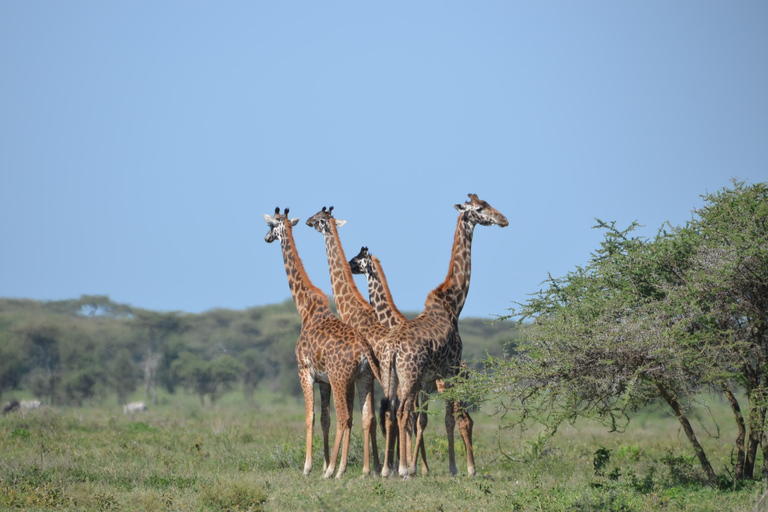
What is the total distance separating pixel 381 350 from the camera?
12250mm

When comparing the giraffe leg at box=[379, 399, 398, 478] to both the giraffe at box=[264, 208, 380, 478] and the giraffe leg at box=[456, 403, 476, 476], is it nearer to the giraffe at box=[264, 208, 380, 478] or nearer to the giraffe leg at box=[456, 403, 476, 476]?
the giraffe at box=[264, 208, 380, 478]

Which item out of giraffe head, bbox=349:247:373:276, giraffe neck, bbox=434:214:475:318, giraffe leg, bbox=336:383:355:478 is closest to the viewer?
giraffe leg, bbox=336:383:355:478

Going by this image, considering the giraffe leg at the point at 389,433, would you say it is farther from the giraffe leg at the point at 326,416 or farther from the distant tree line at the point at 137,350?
the distant tree line at the point at 137,350

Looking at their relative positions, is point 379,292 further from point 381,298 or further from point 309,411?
point 309,411

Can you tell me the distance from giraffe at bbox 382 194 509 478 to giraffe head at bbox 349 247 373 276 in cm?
152

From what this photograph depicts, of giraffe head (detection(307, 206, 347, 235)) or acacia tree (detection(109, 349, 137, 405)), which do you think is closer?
giraffe head (detection(307, 206, 347, 235))

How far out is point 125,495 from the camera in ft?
34.8

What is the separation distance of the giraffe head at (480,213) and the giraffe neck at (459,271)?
4.3 inches

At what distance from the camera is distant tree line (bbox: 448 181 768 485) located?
1029cm

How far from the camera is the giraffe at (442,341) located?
39.6 feet

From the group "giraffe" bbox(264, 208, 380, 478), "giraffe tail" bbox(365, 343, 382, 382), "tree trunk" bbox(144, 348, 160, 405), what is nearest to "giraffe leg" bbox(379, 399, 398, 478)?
"giraffe" bbox(264, 208, 380, 478)

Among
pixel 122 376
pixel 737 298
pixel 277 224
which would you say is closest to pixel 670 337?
pixel 737 298

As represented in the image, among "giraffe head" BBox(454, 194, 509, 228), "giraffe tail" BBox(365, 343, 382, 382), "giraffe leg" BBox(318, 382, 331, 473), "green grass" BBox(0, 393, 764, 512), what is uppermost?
"giraffe head" BBox(454, 194, 509, 228)

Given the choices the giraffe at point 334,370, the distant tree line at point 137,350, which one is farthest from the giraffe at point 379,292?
the distant tree line at point 137,350
